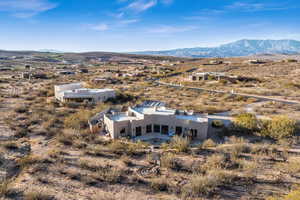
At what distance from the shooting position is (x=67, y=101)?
2695 cm

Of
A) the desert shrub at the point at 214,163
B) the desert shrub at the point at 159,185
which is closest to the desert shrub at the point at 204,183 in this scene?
the desert shrub at the point at 214,163

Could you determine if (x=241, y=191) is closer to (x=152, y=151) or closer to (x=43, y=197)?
(x=152, y=151)

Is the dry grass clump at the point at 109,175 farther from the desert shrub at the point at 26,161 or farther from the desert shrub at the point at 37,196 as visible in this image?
the desert shrub at the point at 26,161

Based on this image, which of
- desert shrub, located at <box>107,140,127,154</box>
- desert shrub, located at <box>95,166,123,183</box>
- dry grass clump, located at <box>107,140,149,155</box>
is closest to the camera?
desert shrub, located at <box>95,166,123,183</box>

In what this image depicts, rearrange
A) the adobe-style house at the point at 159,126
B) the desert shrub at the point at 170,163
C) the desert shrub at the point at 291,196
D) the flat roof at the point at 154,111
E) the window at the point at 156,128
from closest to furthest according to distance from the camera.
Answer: the desert shrub at the point at 291,196 < the desert shrub at the point at 170,163 < the adobe-style house at the point at 159,126 < the window at the point at 156,128 < the flat roof at the point at 154,111

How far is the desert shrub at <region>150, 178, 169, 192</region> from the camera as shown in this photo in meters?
8.56

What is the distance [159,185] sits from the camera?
8.62 m

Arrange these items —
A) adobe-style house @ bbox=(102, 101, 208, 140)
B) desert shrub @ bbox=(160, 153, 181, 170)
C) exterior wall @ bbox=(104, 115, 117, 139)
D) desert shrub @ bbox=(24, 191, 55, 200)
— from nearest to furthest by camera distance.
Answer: desert shrub @ bbox=(24, 191, 55, 200)
desert shrub @ bbox=(160, 153, 181, 170)
exterior wall @ bbox=(104, 115, 117, 139)
adobe-style house @ bbox=(102, 101, 208, 140)

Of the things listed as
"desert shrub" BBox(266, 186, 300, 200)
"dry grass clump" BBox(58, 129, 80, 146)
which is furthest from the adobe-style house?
"desert shrub" BBox(266, 186, 300, 200)

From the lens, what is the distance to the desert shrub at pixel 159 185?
8.56 meters

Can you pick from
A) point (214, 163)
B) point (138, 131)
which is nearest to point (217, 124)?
point (138, 131)

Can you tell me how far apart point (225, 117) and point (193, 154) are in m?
9.92

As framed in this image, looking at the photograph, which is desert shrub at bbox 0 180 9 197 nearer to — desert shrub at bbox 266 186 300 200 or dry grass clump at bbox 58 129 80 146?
dry grass clump at bbox 58 129 80 146

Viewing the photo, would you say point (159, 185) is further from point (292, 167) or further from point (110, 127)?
point (110, 127)
